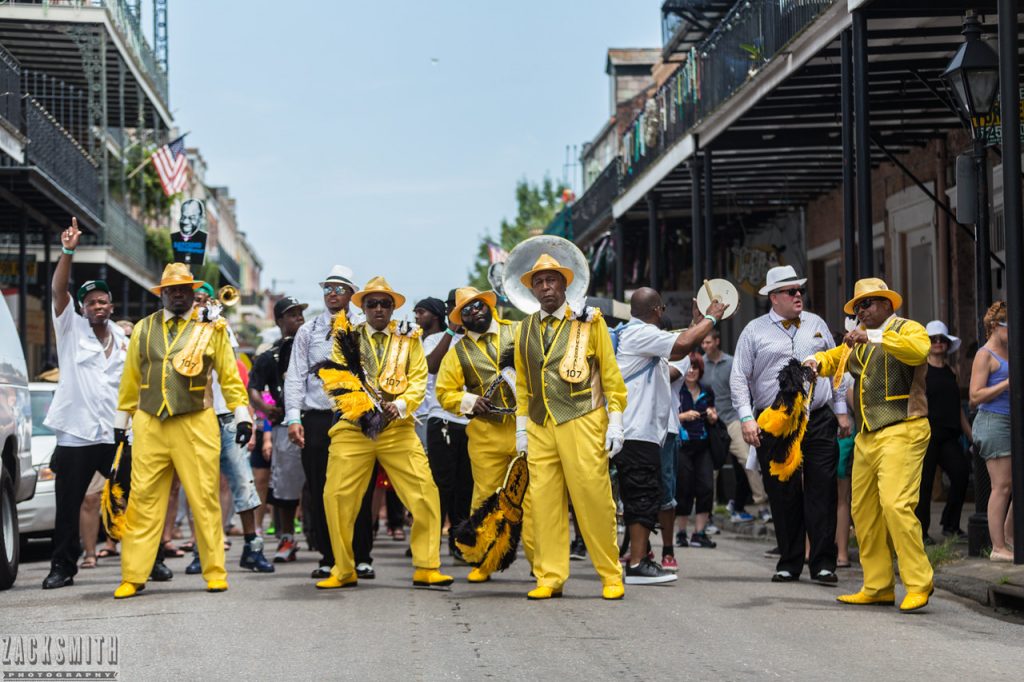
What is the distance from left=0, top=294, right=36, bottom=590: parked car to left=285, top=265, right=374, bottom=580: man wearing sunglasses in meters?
2.03

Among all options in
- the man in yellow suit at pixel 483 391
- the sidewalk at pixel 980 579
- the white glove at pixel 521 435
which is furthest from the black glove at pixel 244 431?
the sidewalk at pixel 980 579

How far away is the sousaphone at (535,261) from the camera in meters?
10.7

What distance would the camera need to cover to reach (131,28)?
1337 inches

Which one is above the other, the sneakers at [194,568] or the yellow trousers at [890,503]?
the yellow trousers at [890,503]

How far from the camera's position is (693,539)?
14.8 meters

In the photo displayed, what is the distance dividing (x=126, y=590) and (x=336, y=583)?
133cm

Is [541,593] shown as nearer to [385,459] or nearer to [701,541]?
[385,459]

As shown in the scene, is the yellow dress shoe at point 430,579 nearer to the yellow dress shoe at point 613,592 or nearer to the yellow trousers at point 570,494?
the yellow trousers at point 570,494

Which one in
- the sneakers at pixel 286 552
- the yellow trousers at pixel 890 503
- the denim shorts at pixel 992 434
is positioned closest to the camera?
the yellow trousers at pixel 890 503

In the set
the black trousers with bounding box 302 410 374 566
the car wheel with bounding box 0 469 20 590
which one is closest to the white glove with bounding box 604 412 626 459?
the black trousers with bounding box 302 410 374 566

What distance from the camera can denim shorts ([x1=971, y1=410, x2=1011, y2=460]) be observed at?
11.8 meters

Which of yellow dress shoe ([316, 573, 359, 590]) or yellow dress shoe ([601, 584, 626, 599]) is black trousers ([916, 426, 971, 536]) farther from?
yellow dress shoe ([316, 573, 359, 590])

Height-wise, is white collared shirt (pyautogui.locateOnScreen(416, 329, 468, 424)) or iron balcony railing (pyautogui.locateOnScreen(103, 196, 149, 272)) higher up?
iron balcony railing (pyautogui.locateOnScreen(103, 196, 149, 272))

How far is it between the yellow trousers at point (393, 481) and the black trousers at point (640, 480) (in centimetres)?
126
